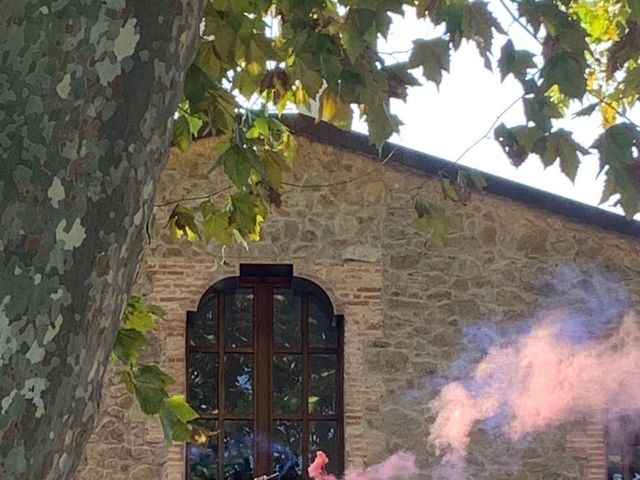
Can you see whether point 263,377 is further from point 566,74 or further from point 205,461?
point 566,74

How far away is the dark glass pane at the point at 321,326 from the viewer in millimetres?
8867

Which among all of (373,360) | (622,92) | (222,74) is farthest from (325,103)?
(373,360)

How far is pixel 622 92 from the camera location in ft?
12.3

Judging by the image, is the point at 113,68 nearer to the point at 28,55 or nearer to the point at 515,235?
the point at 28,55

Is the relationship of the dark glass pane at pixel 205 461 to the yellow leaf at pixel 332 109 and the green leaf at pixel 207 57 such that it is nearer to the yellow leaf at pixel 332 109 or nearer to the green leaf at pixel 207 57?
the yellow leaf at pixel 332 109

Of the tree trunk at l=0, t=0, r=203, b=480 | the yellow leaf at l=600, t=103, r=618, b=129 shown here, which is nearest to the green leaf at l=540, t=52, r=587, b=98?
the yellow leaf at l=600, t=103, r=618, b=129

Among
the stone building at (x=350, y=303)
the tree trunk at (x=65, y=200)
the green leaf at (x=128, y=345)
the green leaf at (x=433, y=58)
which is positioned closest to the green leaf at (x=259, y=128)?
the green leaf at (x=433, y=58)

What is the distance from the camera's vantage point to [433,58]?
3625 millimetres

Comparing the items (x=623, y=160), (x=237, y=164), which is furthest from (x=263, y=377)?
(x=623, y=160)

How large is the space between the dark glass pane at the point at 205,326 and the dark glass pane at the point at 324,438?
3.11ft

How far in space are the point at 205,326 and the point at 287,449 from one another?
1.06m

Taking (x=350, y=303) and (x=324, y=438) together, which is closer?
(x=350, y=303)

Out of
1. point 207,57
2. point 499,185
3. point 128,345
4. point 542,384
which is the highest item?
point 499,185

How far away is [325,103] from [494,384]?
490 cm
